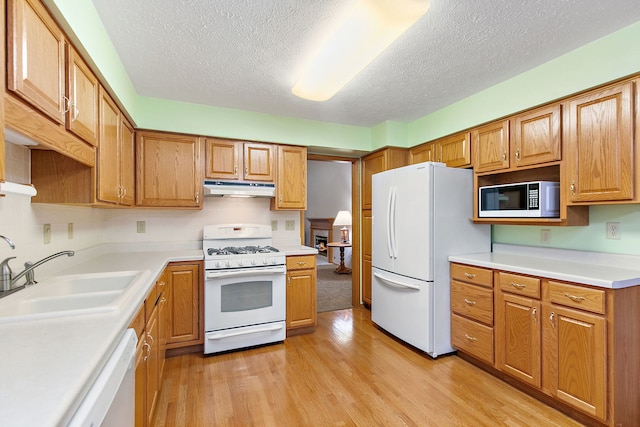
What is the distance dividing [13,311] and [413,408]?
2172 millimetres

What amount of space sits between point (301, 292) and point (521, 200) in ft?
6.95

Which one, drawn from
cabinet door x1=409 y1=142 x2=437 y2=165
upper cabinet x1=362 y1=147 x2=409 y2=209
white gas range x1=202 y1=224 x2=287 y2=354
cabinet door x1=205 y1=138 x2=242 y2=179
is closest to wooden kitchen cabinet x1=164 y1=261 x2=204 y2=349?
white gas range x1=202 y1=224 x2=287 y2=354

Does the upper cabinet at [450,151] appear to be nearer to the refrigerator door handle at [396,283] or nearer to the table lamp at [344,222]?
the refrigerator door handle at [396,283]

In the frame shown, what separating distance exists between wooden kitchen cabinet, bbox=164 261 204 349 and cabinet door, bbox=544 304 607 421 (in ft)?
8.80

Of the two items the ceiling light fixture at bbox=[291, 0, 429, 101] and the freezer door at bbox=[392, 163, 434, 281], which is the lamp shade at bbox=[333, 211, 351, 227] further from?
the ceiling light fixture at bbox=[291, 0, 429, 101]

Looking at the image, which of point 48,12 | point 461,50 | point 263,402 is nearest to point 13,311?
point 48,12

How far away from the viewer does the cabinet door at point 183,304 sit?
265 cm

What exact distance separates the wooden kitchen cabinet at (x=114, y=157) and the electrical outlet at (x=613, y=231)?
3385mm

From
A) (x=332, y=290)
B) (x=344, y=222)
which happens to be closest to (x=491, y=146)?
(x=332, y=290)

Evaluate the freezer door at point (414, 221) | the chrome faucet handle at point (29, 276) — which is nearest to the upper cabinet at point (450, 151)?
the freezer door at point (414, 221)

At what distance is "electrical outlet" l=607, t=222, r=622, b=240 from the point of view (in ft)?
6.88

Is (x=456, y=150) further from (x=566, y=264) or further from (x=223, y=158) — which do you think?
(x=223, y=158)

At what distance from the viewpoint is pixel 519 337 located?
213 cm

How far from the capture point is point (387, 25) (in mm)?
1588
